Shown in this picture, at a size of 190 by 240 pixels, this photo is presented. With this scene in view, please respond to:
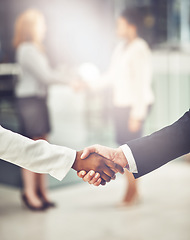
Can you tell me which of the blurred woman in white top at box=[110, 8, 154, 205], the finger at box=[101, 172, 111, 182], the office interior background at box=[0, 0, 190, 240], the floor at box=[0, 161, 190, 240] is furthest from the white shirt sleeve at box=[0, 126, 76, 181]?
the blurred woman in white top at box=[110, 8, 154, 205]

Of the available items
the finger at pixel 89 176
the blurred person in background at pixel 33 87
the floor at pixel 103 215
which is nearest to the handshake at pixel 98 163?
the finger at pixel 89 176

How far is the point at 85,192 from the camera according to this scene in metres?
4.16

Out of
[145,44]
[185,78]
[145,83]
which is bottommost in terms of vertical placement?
[185,78]

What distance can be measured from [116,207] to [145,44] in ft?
3.97

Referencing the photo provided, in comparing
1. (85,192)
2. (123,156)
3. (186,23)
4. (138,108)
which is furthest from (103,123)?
(123,156)

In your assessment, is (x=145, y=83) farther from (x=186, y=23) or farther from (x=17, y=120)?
(x=186, y=23)

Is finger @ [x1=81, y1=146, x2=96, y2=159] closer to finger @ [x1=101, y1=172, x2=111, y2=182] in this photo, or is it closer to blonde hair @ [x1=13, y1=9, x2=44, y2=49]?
finger @ [x1=101, y1=172, x2=111, y2=182]

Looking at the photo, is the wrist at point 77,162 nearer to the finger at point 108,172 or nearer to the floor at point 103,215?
the finger at point 108,172

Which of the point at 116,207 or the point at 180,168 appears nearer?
the point at 116,207

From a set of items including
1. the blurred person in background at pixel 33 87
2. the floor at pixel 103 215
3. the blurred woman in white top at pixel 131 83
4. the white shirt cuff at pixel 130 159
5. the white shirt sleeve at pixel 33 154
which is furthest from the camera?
the blurred person in background at pixel 33 87

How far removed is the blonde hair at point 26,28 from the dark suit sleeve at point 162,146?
1948mm

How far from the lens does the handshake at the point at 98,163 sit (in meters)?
1.98

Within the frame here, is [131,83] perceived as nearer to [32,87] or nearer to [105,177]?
[32,87]

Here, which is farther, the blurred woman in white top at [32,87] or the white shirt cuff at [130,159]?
the blurred woman in white top at [32,87]
